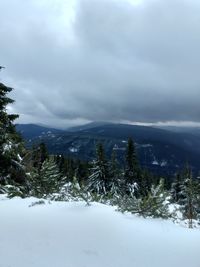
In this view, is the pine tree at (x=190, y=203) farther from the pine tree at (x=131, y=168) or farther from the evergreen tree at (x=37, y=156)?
the pine tree at (x=131, y=168)

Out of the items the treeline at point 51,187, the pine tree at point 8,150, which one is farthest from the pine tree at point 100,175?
the pine tree at point 8,150

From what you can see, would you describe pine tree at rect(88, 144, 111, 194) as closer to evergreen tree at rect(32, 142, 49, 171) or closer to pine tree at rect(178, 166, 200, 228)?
evergreen tree at rect(32, 142, 49, 171)

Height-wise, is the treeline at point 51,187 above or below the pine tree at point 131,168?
above

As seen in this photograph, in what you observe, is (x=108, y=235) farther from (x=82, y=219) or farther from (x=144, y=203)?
(x=144, y=203)

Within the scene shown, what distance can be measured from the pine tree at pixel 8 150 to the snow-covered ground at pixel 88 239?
6656 mm

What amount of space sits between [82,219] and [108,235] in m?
0.91

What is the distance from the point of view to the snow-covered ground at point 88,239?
222 inches

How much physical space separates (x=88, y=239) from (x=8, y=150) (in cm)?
884

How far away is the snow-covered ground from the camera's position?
5.63 metres

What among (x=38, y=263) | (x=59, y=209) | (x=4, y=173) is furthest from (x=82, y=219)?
(x=4, y=173)

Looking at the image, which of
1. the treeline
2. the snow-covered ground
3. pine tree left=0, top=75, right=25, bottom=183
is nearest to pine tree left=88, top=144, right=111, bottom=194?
the treeline

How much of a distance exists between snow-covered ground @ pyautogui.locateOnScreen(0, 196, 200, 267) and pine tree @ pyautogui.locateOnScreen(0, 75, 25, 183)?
6.66 meters

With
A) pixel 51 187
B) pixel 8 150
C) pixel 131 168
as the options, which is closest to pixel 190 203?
pixel 8 150

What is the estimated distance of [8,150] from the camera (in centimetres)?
1437
